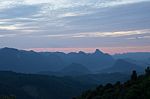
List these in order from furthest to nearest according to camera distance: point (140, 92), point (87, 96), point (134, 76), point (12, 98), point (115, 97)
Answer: point (12, 98) < point (134, 76) < point (87, 96) < point (115, 97) < point (140, 92)

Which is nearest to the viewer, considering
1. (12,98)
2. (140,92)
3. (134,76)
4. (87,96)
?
(140,92)

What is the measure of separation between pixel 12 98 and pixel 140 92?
78498 mm

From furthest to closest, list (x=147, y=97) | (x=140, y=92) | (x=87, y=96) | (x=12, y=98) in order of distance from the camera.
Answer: (x=12, y=98)
(x=87, y=96)
(x=140, y=92)
(x=147, y=97)

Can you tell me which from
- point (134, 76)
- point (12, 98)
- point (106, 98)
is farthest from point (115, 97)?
point (12, 98)

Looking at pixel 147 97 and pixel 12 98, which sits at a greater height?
pixel 147 97

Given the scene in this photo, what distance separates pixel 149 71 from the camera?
95625 mm

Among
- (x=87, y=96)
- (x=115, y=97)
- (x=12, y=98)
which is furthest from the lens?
(x=12, y=98)

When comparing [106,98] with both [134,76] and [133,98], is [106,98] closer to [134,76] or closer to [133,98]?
[133,98]

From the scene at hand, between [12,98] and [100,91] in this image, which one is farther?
[12,98]

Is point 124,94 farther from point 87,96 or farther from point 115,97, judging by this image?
point 87,96

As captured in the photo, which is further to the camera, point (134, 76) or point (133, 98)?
point (134, 76)

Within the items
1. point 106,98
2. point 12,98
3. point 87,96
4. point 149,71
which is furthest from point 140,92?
point 12,98

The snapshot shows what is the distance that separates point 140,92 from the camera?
6712cm

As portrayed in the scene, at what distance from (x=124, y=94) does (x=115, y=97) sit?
286cm
